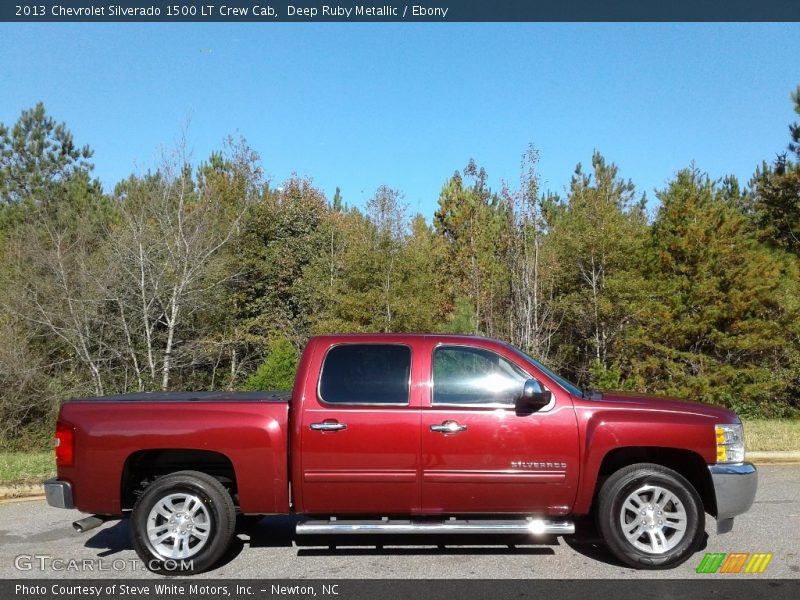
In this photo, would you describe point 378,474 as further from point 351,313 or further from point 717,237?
point 717,237

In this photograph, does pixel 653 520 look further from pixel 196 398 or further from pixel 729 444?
pixel 196 398

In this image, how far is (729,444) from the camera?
5.25 m

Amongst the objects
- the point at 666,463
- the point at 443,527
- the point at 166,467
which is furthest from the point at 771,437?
the point at 166,467

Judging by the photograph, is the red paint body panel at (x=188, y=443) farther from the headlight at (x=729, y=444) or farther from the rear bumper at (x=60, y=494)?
the headlight at (x=729, y=444)

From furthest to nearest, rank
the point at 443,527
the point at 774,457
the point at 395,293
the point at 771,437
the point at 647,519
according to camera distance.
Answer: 1. the point at 395,293
2. the point at 771,437
3. the point at 774,457
4. the point at 647,519
5. the point at 443,527

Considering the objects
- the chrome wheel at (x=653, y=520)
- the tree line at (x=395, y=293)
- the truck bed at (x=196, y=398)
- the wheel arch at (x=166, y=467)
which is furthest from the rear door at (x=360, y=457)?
the tree line at (x=395, y=293)

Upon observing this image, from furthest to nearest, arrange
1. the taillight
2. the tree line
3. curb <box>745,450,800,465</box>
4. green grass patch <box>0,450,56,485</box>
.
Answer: the tree line < curb <box>745,450,800,465</box> < green grass patch <box>0,450,56,485</box> < the taillight

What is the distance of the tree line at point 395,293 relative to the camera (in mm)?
21375

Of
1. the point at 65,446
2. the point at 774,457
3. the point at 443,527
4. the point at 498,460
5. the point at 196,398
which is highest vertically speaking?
the point at 196,398

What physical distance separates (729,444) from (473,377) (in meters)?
2.01

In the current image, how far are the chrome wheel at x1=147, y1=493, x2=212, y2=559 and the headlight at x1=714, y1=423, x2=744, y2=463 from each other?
393cm

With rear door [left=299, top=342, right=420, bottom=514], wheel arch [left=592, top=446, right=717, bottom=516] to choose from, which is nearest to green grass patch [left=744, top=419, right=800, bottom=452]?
wheel arch [left=592, top=446, right=717, bottom=516]

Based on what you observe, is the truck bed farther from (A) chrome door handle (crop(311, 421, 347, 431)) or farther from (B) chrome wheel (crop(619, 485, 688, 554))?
(B) chrome wheel (crop(619, 485, 688, 554))

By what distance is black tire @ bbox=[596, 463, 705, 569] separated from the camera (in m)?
5.14
